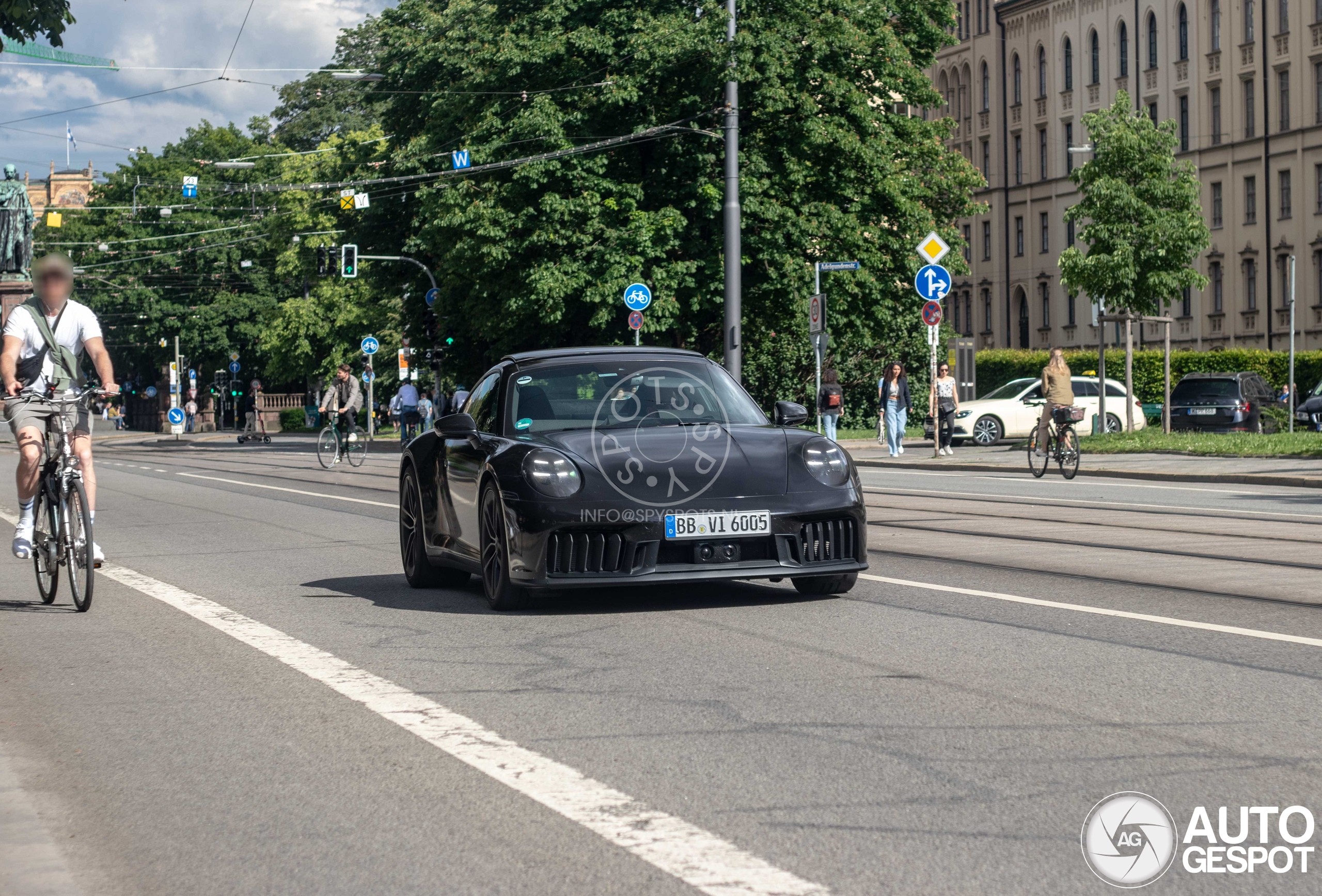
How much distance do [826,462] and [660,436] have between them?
2.84 ft

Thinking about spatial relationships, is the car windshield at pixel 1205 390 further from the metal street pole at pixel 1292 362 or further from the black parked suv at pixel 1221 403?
the metal street pole at pixel 1292 362

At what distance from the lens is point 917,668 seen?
682 cm

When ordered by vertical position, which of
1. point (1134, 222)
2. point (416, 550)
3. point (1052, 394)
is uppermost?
point (1134, 222)

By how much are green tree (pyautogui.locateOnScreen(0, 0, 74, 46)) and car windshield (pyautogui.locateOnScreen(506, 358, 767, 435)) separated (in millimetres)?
12657

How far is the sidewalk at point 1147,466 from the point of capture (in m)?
21.1

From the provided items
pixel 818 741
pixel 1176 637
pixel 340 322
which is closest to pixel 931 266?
pixel 1176 637

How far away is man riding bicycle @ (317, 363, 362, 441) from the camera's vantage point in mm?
30922

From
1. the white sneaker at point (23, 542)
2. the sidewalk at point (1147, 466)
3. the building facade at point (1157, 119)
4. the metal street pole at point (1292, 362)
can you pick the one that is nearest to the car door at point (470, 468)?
the white sneaker at point (23, 542)

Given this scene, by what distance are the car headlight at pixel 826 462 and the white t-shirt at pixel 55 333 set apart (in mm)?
3913

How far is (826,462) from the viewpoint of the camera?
8852 millimetres

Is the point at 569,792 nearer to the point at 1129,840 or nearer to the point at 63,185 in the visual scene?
the point at 1129,840

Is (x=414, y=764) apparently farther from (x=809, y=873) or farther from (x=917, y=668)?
(x=917, y=668)

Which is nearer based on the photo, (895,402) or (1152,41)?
(895,402)

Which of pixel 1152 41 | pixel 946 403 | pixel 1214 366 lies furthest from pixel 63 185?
pixel 946 403
